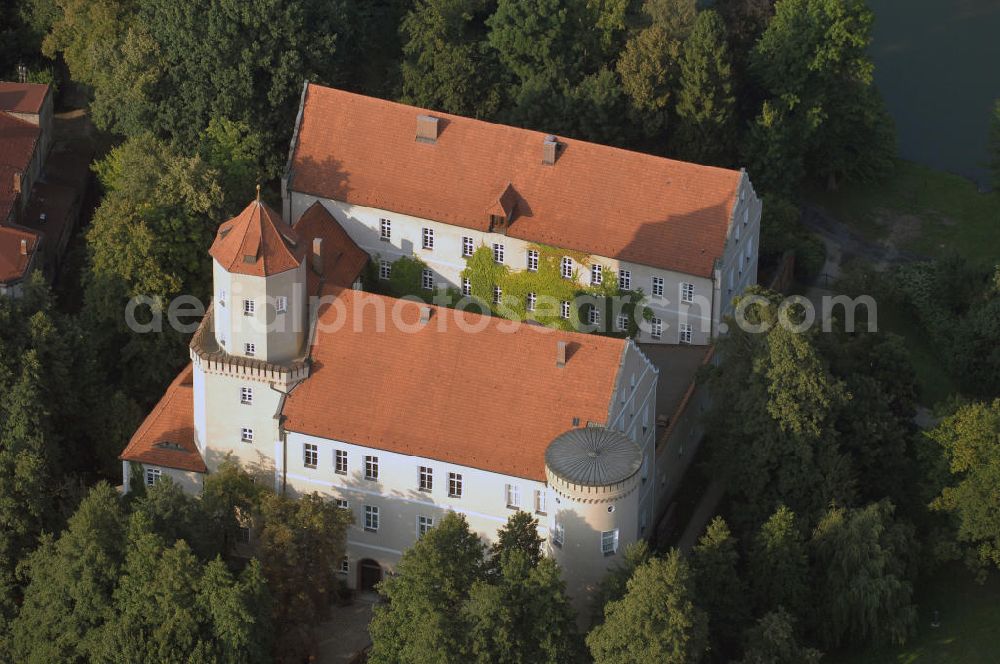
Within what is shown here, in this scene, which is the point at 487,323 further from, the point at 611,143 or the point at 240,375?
the point at 611,143

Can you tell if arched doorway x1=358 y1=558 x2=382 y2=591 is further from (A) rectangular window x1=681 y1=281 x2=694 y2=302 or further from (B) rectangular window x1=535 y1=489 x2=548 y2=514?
(A) rectangular window x1=681 y1=281 x2=694 y2=302

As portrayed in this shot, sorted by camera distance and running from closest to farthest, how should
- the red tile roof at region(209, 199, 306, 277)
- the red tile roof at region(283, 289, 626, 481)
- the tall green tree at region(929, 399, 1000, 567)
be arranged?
the red tile roof at region(283, 289, 626, 481) → the red tile roof at region(209, 199, 306, 277) → the tall green tree at region(929, 399, 1000, 567)

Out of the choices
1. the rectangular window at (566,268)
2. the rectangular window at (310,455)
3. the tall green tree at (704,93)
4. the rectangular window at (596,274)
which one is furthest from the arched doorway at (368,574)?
the tall green tree at (704,93)

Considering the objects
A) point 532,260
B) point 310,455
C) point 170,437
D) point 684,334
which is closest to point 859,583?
point 684,334

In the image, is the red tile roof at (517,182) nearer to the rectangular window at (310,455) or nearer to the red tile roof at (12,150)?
the red tile roof at (12,150)

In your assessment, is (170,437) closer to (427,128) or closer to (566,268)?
(566,268)

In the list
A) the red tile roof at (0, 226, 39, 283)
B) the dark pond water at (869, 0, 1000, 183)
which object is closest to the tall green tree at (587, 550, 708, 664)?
the red tile roof at (0, 226, 39, 283)
